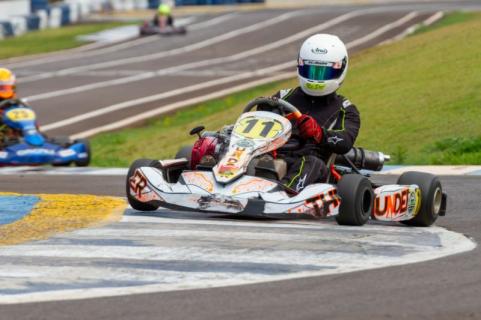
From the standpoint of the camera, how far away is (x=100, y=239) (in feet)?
27.5

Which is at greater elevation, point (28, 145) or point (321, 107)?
point (321, 107)

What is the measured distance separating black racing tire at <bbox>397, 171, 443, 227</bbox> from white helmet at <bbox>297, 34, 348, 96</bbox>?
2.98ft

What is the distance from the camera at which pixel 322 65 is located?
10.2m

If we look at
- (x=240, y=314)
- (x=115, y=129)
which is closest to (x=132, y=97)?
(x=115, y=129)

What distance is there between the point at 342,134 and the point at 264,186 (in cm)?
91

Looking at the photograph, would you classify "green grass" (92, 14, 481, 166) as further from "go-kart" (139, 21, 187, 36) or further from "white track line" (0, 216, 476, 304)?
"go-kart" (139, 21, 187, 36)

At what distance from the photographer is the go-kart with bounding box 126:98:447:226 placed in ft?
30.0

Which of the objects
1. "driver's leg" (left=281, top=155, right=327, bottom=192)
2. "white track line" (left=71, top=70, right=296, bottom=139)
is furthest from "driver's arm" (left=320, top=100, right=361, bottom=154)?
"white track line" (left=71, top=70, right=296, bottom=139)

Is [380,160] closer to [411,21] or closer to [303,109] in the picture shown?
[303,109]

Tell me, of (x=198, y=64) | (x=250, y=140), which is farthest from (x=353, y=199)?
(x=198, y=64)

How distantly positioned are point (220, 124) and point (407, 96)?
110 inches

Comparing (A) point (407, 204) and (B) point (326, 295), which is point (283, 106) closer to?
(A) point (407, 204)

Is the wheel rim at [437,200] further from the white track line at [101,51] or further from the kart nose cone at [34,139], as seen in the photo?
the white track line at [101,51]

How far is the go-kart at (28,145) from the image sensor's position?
1677 centimetres
